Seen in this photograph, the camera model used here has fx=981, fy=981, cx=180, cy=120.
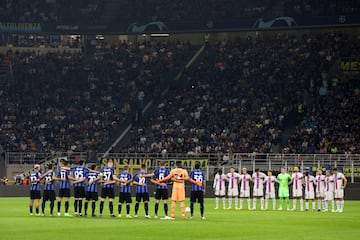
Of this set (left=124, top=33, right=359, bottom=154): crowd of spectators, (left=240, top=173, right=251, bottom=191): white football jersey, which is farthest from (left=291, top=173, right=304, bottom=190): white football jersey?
(left=124, top=33, right=359, bottom=154): crowd of spectators

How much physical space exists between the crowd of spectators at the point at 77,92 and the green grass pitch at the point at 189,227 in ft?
104

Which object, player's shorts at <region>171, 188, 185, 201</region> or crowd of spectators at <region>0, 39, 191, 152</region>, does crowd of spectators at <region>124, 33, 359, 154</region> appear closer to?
crowd of spectators at <region>0, 39, 191, 152</region>

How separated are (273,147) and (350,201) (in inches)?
410

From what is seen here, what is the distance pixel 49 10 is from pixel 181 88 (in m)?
12.9

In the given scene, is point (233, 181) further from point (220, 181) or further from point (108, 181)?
point (108, 181)

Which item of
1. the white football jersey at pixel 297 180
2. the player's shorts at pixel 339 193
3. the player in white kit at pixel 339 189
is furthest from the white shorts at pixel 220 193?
the player's shorts at pixel 339 193

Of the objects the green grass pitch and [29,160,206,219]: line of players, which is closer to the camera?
the green grass pitch

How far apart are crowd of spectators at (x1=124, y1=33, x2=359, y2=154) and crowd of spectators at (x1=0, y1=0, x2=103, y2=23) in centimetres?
966

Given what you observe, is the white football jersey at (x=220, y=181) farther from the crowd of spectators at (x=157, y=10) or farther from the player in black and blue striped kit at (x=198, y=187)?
the crowd of spectators at (x=157, y=10)

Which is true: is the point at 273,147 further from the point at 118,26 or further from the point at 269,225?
the point at 269,225

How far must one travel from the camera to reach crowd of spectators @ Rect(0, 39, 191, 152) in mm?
73250

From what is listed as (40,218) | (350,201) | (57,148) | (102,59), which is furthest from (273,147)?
(40,218)

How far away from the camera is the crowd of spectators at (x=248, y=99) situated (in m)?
68.0

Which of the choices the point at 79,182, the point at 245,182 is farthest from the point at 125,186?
the point at 245,182
